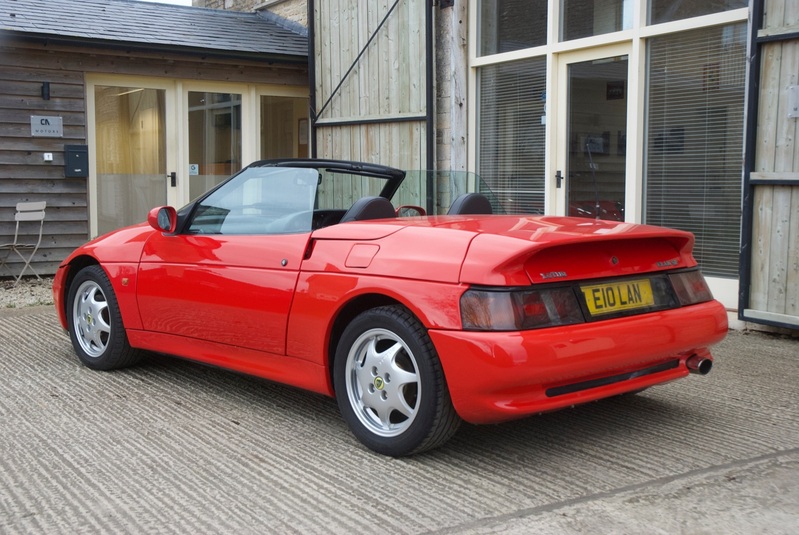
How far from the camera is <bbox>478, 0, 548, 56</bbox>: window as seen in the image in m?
9.02

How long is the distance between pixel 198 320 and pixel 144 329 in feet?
1.91

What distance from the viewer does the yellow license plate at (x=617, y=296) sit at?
366cm

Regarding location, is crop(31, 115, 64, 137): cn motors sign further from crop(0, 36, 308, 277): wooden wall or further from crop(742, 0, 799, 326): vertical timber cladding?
crop(742, 0, 799, 326): vertical timber cladding

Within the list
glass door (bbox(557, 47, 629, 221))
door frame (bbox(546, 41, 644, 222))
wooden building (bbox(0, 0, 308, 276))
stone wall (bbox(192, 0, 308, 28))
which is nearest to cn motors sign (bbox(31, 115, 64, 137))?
wooden building (bbox(0, 0, 308, 276))

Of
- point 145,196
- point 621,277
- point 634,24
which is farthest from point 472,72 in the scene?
point 621,277

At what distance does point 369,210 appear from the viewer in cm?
435

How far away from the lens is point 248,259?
445 cm

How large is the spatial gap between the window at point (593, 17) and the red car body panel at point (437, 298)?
4.49m

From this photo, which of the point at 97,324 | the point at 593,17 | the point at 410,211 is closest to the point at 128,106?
the point at 593,17

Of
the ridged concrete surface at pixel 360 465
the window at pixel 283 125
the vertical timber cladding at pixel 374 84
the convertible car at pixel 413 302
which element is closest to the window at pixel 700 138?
the ridged concrete surface at pixel 360 465

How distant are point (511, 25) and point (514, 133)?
1.17m

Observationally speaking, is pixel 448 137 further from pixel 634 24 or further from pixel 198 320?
pixel 198 320

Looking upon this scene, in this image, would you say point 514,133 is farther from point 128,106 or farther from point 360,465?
point 360,465

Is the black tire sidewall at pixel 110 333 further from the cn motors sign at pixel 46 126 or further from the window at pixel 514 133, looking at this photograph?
the cn motors sign at pixel 46 126
